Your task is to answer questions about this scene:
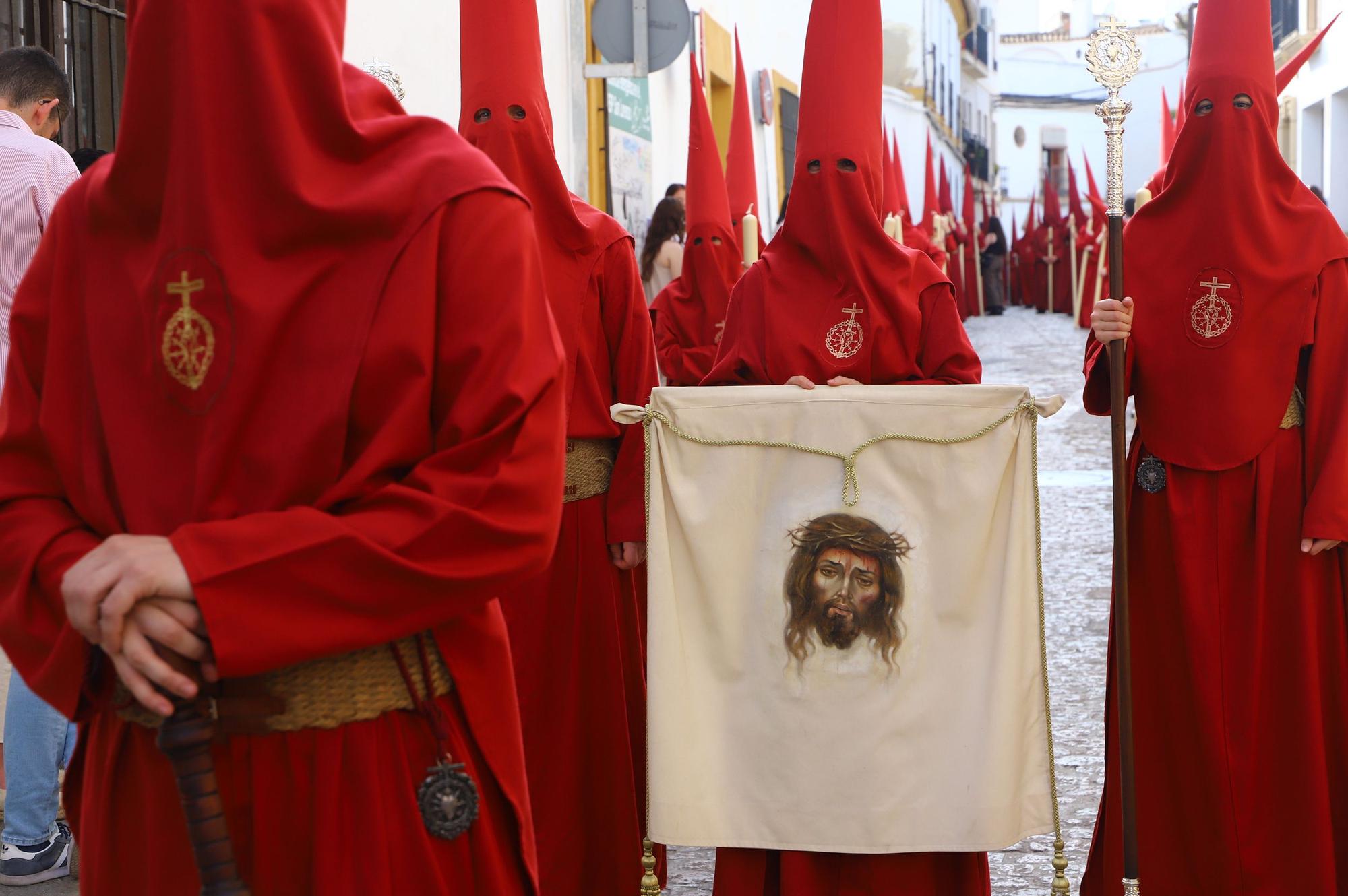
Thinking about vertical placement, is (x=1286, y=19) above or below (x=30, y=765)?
above

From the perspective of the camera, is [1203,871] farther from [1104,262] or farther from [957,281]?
[957,281]

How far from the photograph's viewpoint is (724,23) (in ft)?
47.2

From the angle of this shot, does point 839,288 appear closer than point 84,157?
Yes

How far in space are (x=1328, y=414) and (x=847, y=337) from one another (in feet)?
3.70

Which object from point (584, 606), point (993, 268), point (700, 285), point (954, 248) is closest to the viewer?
point (584, 606)

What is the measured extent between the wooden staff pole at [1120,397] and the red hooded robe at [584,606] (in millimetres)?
1145

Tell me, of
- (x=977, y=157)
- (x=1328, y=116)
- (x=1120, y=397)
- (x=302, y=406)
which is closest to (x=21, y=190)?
(x=302, y=406)

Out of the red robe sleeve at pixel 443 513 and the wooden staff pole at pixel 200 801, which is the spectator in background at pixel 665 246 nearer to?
the red robe sleeve at pixel 443 513

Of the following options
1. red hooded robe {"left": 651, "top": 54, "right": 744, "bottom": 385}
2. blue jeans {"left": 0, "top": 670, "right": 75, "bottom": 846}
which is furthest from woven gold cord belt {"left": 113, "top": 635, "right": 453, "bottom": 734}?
red hooded robe {"left": 651, "top": 54, "right": 744, "bottom": 385}

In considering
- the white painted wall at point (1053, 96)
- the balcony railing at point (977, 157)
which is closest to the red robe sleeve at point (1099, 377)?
the balcony railing at point (977, 157)

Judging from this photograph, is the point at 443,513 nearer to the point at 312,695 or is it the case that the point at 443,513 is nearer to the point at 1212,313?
the point at 312,695

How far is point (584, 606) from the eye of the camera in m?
3.80

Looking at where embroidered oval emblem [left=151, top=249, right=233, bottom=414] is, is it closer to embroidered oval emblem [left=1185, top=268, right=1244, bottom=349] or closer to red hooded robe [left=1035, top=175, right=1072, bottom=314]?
embroidered oval emblem [left=1185, top=268, right=1244, bottom=349]

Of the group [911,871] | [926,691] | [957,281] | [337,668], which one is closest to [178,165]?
[337,668]
